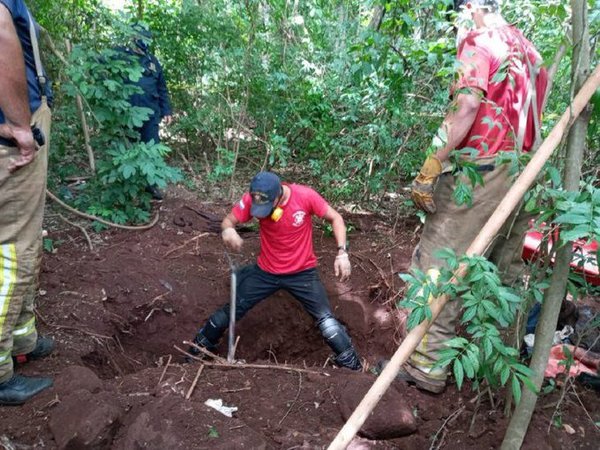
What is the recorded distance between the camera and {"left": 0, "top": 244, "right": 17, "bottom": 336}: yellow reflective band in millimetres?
2377

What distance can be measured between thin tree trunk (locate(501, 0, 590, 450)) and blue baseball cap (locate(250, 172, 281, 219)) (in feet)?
6.34

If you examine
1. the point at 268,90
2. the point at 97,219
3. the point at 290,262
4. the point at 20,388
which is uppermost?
the point at 268,90

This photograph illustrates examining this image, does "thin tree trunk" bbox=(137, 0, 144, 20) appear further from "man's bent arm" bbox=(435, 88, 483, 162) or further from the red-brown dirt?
"man's bent arm" bbox=(435, 88, 483, 162)

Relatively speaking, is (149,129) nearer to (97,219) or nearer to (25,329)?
(97,219)

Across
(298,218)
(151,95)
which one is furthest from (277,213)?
(151,95)

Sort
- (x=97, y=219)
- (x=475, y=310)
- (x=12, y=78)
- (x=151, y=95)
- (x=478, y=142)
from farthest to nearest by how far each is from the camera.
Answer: (x=151, y=95)
(x=97, y=219)
(x=478, y=142)
(x=12, y=78)
(x=475, y=310)

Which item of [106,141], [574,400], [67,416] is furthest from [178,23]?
[574,400]

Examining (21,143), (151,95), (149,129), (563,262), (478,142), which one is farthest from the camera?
(149,129)

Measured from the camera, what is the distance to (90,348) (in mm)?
3184

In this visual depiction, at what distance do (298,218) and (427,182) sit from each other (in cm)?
120

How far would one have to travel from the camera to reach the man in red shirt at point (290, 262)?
3605 mm

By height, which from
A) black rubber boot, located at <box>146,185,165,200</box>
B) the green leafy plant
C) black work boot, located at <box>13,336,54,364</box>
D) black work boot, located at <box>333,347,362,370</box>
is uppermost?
the green leafy plant

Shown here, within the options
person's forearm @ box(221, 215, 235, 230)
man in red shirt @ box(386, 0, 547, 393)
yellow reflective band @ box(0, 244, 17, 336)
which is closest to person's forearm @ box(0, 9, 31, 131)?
yellow reflective band @ box(0, 244, 17, 336)

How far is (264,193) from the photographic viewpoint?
11.0ft
